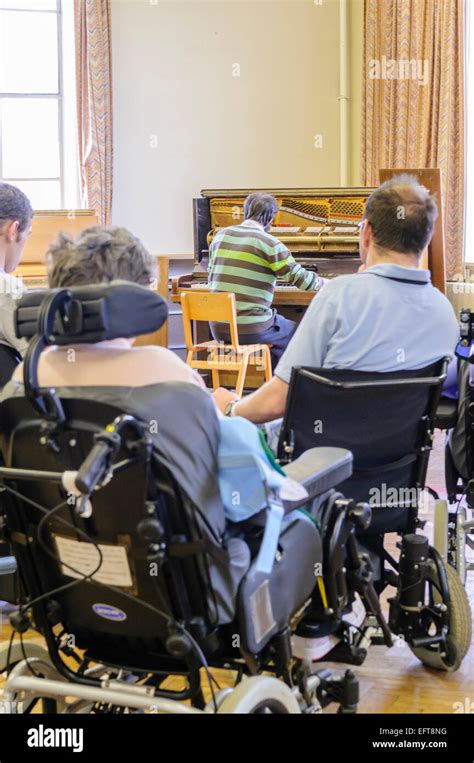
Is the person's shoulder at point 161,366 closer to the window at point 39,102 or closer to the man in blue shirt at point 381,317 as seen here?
the man in blue shirt at point 381,317

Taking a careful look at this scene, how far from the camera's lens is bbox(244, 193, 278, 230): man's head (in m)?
5.22

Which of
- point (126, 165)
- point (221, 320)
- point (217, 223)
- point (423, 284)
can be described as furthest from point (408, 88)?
point (423, 284)

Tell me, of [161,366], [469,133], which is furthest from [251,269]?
[161,366]

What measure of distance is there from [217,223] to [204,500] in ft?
16.7

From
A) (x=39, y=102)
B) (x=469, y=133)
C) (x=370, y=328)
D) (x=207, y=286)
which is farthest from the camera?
(x=39, y=102)

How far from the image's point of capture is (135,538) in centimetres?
158

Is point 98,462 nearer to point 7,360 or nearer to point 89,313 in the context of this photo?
point 89,313

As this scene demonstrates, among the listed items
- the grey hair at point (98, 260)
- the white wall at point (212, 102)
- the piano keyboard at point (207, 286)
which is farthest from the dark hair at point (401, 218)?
the white wall at point (212, 102)

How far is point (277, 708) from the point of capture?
68.0 inches

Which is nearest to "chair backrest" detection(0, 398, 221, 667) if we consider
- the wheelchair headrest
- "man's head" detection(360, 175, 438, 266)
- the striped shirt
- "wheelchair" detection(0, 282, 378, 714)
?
"wheelchair" detection(0, 282, 378, 714)

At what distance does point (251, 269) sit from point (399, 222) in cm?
287

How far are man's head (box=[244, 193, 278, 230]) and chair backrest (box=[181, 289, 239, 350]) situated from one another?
53 cm
